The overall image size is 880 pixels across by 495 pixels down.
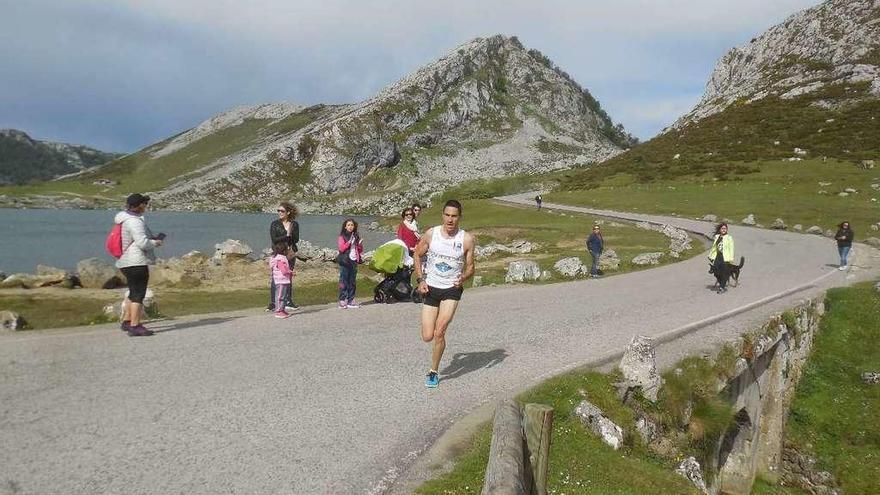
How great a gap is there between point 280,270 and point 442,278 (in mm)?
7464

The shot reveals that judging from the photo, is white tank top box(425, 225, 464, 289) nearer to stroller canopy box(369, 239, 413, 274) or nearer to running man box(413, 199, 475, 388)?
running man box(413, 199, 475, 388)

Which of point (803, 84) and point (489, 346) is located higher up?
point (803, 84)

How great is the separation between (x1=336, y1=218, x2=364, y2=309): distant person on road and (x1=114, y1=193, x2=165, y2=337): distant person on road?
599 centimetres

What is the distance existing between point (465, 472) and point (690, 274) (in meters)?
24.4

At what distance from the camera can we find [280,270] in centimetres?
1611

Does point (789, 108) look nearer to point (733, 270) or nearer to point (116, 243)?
point (733, 270)

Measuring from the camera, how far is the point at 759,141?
320 ft

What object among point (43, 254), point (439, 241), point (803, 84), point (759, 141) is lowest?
point (43, 254)

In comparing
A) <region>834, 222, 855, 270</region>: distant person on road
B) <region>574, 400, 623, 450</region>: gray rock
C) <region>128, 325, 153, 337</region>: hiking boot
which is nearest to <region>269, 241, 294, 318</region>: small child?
<region>128, 325, 153, 337</region>: hiking boot

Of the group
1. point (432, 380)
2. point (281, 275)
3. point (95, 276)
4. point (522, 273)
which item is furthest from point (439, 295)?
point (95, 276)

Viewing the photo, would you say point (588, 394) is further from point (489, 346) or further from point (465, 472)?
point (465, 472)

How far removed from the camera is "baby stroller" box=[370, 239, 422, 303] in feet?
60.3

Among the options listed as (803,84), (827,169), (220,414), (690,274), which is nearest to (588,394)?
(220,414)

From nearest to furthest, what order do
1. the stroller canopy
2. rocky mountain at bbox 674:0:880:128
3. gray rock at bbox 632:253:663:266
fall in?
the stroller canopy, gray rock at bbox 632:253:663:266, rocky mountain at bbox 674:0:880:128
